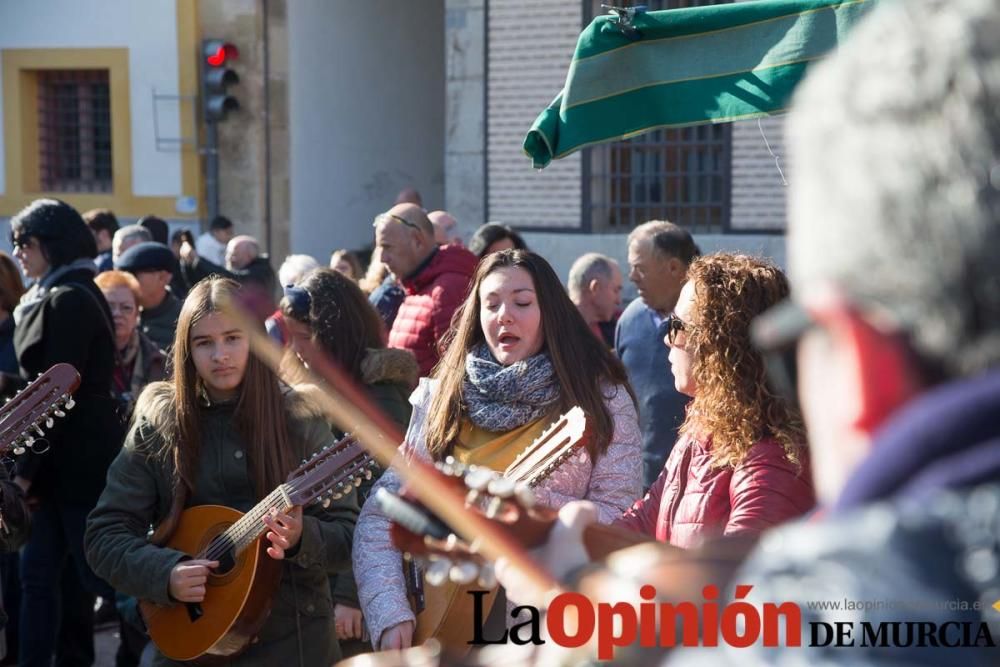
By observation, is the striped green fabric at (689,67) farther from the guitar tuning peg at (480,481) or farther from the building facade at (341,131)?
the building facade at (341,131)

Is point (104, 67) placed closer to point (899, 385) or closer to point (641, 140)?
point (641, 140)

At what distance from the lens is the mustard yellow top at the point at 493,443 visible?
145 inches

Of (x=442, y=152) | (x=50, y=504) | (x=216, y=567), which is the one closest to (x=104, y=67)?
(x=442, y=152)

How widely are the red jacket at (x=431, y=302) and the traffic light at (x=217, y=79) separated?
8.49 m

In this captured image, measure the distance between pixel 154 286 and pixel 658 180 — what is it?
665 cm

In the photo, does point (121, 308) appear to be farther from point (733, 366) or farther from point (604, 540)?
point (604, 540)

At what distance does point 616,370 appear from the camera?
3.91 metres

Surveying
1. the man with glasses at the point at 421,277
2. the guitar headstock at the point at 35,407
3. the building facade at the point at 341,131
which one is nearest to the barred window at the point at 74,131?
the building facade at the point at 341,131

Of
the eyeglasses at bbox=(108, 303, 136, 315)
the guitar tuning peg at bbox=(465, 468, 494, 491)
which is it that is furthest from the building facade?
the guitar tuning peg at bbox=(465, 468, 494, 491)

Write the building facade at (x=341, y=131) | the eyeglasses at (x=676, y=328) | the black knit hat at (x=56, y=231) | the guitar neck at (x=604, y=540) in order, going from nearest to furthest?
the guitar neck at (x=604, y=540)
the eyeglasses at (x=676, y=328)
the black knit hat at (x=56, y=231)
the building facade at (x=341, y=131)

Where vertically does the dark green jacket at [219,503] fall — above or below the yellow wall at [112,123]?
below

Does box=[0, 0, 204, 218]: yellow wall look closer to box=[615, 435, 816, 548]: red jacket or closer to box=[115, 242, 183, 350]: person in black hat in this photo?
box=[115, 242, 183, 350]: person in black hat

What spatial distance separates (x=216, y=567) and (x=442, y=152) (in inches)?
541

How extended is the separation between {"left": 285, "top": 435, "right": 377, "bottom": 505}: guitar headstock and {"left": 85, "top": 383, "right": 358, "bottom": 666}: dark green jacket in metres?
0.14
